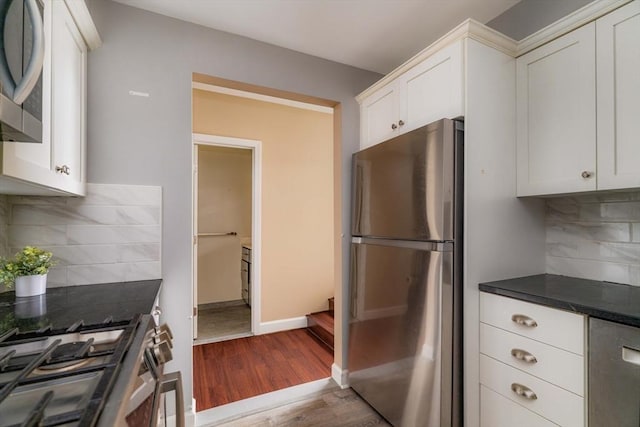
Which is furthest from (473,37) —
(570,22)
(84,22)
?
(84,22)

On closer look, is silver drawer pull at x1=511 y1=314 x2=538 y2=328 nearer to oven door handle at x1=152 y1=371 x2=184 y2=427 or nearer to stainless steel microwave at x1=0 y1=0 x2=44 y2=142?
oven door handle at x1=152 y1=371 x2=184 y2=427

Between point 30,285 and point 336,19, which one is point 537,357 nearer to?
point 336,19

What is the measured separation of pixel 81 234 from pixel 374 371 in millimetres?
1897

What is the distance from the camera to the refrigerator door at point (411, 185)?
4.33 feet

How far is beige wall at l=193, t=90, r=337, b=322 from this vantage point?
2.91 metres

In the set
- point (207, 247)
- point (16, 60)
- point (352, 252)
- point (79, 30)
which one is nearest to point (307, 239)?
point (352, 252)

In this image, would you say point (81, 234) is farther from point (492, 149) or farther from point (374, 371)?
point (492, 149)

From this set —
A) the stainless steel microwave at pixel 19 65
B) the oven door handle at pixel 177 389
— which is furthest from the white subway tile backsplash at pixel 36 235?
the oven door handle at pixel 177 389

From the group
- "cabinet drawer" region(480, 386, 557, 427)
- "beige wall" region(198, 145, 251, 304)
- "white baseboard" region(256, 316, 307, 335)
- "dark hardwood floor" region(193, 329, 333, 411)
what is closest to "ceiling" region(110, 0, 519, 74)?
"cabinet drawer" region(480, 386, 557, 427)

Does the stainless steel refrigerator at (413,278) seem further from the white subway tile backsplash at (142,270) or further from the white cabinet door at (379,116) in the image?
the white subway tile backsplash at (142,270)

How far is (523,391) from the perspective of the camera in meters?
1.18

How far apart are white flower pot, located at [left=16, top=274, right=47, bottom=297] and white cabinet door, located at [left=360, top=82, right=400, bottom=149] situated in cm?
201

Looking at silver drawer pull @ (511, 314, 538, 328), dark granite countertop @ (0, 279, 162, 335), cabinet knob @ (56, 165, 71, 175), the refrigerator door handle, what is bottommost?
silver drawer pull @ (511, 314, 538, 328)

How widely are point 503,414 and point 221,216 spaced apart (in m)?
3.73
